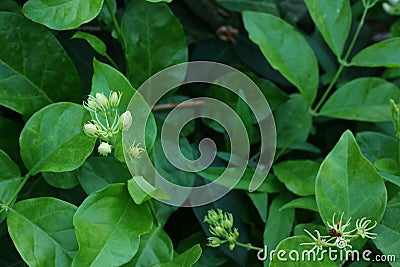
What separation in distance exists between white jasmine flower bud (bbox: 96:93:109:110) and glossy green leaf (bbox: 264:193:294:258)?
199 mm

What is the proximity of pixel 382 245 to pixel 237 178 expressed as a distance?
0.49 ft

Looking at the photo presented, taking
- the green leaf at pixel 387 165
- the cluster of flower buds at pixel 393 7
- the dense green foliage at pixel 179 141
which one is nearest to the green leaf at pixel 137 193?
the dense green foliage at pixel 179 141

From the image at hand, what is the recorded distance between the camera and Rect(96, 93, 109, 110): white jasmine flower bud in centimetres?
43

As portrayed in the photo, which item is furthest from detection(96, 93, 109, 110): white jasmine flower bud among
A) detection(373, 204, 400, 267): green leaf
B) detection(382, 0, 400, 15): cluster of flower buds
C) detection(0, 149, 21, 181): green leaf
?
detection(382, 0, 400, 15): cluster of flower buds

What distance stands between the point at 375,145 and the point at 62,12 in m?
0.33

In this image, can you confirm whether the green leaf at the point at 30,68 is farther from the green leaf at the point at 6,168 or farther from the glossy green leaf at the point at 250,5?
the glossy green leaf at the point at 250,5

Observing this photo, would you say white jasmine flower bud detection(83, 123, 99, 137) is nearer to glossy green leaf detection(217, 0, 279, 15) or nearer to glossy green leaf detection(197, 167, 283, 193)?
glossy green leaf detection(197, 167, 283, 193)

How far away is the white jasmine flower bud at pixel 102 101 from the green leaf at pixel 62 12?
82mm

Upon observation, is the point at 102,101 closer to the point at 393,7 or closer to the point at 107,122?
the point at 107,122

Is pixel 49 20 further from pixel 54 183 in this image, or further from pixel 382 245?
pixel 382 245

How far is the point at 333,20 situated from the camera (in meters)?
0.61

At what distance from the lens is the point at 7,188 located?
1.62ft

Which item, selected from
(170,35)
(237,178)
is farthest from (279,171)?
(170,35)

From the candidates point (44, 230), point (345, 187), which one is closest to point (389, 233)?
point (345, 187)
